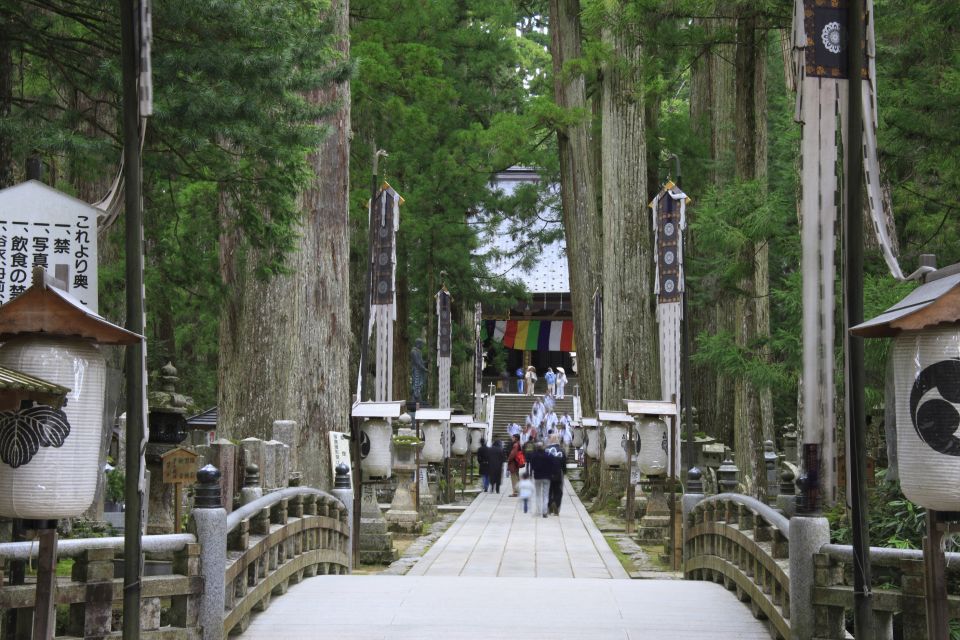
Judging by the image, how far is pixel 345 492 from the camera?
13.0m

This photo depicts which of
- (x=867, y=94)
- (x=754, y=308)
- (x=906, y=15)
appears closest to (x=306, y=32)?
(x=867, y=94)

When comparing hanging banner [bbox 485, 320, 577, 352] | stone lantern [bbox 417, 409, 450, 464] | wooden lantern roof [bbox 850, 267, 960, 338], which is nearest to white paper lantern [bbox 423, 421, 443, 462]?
stone lantern [bbox 417, 409, 450, 464]

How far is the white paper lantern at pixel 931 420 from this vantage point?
4.55 meters

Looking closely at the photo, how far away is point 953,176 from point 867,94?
159 inches

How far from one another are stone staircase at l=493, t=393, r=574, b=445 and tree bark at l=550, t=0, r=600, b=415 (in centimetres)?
1533

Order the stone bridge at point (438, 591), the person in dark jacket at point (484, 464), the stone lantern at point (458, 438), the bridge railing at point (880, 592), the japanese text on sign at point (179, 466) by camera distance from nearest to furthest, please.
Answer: the bridge railing at point (880, 592), the stone bridge at point (438, 591), the japanese text on sign at point (179, 466), the stone lantern at point (458, 438), the person in dark jacket at point (484, 464)

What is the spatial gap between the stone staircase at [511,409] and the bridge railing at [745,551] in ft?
99.1

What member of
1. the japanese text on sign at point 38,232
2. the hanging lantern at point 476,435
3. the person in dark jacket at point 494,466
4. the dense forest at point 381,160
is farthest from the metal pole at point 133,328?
the hanging lantern at point 476,435

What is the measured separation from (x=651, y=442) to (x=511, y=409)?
28275 millimetres

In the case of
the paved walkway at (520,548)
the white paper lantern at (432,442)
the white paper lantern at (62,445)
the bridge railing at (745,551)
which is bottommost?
the paved walkway at (520,548)

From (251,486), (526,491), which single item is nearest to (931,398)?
(251,486)

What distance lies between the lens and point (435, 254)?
102 ft

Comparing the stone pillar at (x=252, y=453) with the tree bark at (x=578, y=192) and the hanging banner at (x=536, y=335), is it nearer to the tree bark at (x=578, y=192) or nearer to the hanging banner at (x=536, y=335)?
the tree bark at (x=578, y=192)

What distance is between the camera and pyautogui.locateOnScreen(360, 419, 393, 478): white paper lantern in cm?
1472
